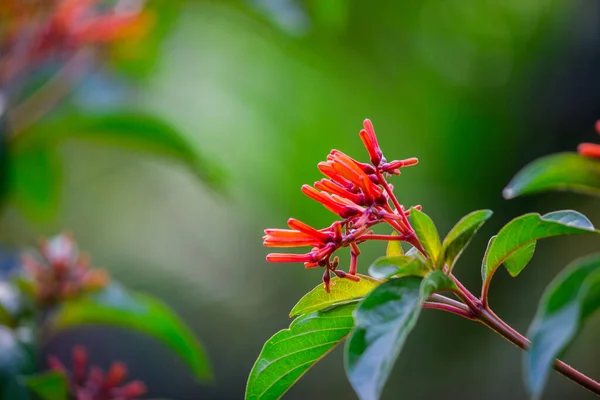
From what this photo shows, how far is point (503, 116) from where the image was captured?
2762 millimetres

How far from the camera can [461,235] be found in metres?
0.36

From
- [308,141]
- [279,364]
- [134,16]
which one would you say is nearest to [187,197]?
[308,141]

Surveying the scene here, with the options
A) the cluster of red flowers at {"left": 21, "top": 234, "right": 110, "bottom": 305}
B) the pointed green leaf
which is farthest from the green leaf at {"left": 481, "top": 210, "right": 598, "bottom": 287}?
the cluster of red flowers at {"left": 21, "top": 234, "right": 110, "bottom": 305}

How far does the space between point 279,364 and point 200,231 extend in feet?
9.57

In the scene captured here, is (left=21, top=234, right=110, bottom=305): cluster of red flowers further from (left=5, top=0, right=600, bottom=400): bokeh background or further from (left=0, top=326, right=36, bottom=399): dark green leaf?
(left=5, top=0, right=600, bottom=400): bokeh background

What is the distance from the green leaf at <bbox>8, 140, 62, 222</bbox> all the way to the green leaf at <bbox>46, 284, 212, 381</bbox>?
320 millimetres

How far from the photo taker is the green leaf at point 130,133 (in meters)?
0.90

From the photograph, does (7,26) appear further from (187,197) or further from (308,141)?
(187,197)

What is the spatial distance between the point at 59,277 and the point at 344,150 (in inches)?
64.8

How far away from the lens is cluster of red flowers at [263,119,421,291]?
1.23 ft

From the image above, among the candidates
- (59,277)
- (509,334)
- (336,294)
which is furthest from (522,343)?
(59,277)

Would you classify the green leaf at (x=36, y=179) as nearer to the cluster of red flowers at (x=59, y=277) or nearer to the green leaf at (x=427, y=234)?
the cluster of red flowers at (x=59, y=277)

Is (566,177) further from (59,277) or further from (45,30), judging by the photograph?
(45,30)

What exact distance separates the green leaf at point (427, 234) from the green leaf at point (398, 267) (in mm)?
17
